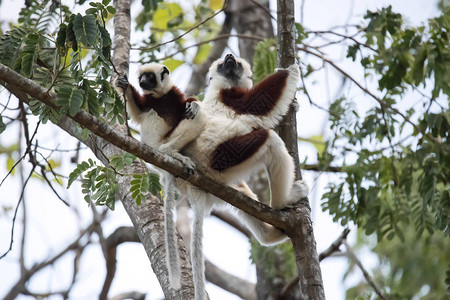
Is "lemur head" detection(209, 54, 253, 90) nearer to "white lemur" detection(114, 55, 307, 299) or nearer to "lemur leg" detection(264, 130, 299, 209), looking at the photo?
"white lemur" detection(114, 55, 307, 299)

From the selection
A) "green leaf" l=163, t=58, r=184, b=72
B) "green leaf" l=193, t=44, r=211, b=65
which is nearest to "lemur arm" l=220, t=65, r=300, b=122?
"green leaf" l=163, t=58, r=184, b=72

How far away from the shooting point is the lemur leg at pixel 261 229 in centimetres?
465

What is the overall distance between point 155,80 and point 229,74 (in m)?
0.87

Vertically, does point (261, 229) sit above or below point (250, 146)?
below

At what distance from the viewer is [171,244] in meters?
3.85

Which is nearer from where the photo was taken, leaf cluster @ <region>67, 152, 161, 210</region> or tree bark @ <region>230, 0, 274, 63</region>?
leaf cluster @ <region>67, 152, 161, 210</region>

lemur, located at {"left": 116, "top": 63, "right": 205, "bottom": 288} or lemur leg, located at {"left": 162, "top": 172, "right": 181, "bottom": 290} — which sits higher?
lemur, located at {"left": 116, "top": 63, "right": 205, "bottom": 288}

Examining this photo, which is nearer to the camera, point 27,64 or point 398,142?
point 27,64

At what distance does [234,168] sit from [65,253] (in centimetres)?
312

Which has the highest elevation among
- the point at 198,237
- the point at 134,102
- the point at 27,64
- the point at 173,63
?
the point at 173,63

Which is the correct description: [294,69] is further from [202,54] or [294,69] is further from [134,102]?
[202,54]

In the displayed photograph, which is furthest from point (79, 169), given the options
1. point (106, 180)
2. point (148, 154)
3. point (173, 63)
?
point (173, 63)

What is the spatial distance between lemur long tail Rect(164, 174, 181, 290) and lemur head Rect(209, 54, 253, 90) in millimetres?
1366

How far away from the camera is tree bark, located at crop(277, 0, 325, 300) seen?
12.7 ft
